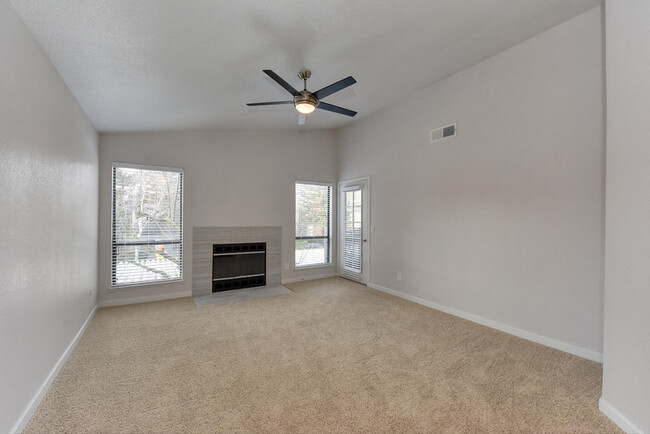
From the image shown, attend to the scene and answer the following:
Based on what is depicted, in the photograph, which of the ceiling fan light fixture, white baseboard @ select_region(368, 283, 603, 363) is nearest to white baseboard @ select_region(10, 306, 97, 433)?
the ceiling fan light fixture

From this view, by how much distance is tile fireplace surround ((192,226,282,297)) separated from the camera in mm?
4602

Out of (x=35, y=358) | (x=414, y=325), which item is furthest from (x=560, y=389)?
(x=35, y=358)

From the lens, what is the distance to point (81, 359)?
2518 millimetres

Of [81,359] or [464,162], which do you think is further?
[464,162]

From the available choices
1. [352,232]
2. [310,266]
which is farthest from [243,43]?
[310,266]

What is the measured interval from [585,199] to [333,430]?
2.94m

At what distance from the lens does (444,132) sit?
3832mm

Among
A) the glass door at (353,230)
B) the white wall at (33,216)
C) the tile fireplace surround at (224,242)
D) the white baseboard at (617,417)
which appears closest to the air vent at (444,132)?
the glass door at (353,230)

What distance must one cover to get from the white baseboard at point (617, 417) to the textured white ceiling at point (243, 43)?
312 centimetres

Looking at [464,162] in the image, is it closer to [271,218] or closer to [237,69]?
[237,69]

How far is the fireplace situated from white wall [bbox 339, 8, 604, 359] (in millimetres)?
2514

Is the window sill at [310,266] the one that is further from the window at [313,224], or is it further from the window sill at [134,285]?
the window sill at [134,285]

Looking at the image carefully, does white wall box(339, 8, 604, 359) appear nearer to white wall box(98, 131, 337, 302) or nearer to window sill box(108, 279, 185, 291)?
Answer: white wall box(98, 131, 337, 302)

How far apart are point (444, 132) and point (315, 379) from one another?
11.2ft
